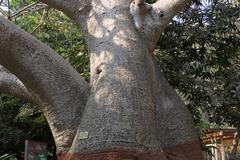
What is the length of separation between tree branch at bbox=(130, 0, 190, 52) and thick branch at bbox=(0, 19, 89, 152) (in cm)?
103

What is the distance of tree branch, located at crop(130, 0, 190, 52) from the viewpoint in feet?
17.0

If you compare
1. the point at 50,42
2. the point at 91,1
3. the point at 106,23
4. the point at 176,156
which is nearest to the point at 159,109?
the point at 176,156

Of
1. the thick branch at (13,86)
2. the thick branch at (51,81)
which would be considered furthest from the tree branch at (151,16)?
the thick branch at (13,86)

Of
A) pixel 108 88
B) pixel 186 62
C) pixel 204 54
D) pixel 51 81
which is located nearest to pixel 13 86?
pixel 51 81

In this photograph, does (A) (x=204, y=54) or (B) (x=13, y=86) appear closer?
(B) (x=13, y=86)

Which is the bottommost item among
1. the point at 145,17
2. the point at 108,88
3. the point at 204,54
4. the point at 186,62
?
the point at 108,88

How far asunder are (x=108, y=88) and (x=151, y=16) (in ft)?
4.39

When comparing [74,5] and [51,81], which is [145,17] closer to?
[74,5]

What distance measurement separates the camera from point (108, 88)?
4340mm

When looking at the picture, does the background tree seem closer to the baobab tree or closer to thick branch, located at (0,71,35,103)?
the baobab tree

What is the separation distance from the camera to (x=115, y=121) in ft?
13.4

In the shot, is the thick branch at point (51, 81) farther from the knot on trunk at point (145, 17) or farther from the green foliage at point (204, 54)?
the green foliage at point (204, 54)

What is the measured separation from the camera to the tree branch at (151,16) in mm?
5180

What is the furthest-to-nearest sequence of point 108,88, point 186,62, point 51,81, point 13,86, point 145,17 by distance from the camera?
point 186,62
point 145,17
point 13,86
point 51,81
point 108,88
